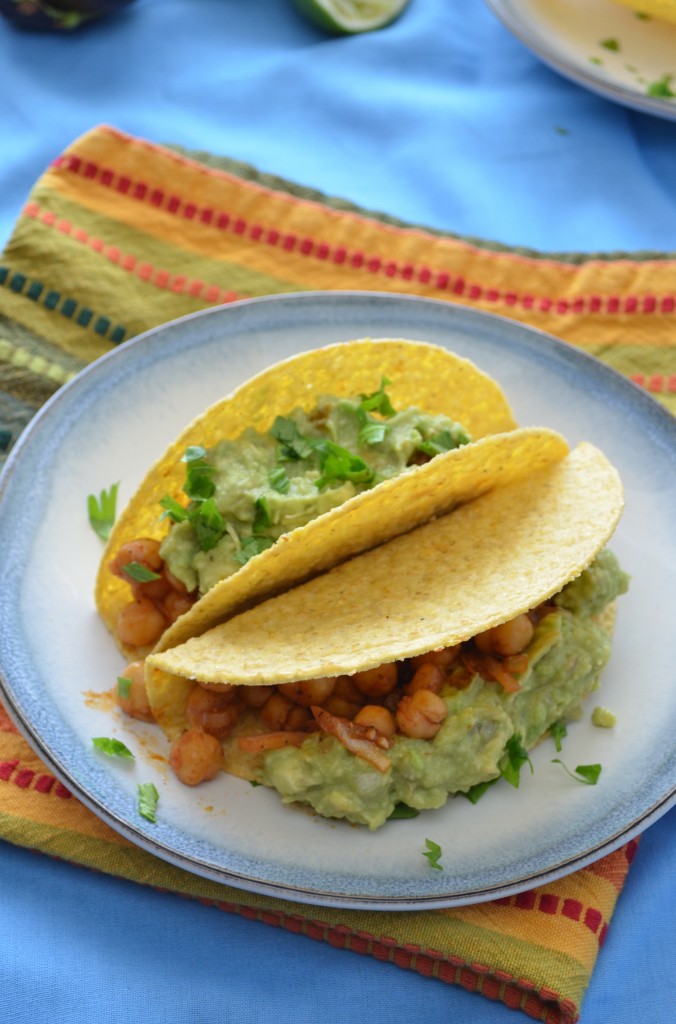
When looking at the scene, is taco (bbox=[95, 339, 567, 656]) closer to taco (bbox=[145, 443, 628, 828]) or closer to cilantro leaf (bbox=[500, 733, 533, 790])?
taco (bbox=[145, 443, 628, 828])

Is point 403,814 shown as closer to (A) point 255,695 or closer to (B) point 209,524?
(A) point 255,695

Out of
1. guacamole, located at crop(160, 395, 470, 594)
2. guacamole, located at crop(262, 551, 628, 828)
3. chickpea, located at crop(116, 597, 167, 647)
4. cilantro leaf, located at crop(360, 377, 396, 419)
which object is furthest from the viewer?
cilantro leaf, located at crop(360, 377, 396, 419)

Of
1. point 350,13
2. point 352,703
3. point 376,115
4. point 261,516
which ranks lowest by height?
point 352,703

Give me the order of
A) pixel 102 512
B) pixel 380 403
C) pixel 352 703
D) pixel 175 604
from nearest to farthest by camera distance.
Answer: pixel 352 703 < pixel 175 604 < pixel 380 403 < pixel 102 512

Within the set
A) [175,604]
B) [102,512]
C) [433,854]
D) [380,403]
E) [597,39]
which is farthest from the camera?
[597,39]

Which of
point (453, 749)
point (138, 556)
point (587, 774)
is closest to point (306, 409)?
point (138, 556)

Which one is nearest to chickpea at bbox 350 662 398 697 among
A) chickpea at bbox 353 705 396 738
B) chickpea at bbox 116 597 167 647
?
chickpea at bbox 353 705 396 738

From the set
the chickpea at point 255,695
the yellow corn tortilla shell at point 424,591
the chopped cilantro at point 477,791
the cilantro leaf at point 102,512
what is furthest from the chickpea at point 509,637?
the cilantro leaf at point 102,512

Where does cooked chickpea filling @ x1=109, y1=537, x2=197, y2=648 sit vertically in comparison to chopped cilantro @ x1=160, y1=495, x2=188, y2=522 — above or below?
below
